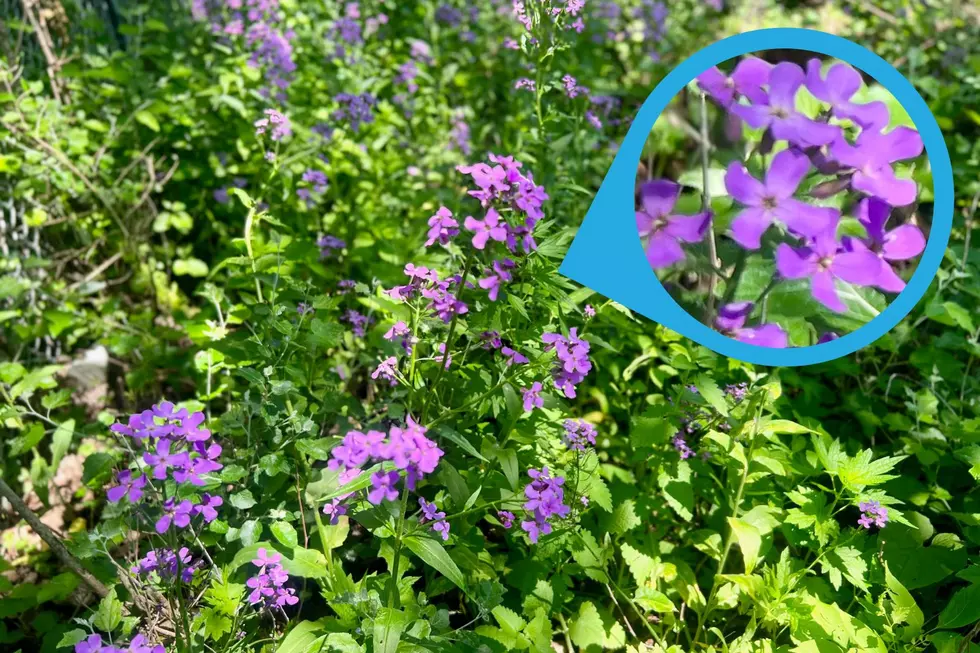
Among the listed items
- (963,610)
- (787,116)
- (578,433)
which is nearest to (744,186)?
(787,116)

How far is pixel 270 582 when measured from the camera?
5.27 ft

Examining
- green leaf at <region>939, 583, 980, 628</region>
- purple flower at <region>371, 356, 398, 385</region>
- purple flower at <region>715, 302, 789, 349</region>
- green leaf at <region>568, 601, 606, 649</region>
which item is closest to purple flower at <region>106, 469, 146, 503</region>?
purple flower at <region>371, 356, 398, 385</region>

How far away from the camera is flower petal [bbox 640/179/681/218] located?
159 centimetres

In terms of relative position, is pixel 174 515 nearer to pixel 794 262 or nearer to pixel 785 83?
pixel 794 262

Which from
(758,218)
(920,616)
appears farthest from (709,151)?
(920,616)

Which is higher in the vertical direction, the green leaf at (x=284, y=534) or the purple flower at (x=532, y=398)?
the purple flower at (x=532, y=398)

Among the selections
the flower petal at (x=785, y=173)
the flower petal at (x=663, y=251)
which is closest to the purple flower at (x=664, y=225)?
the flower petal at (x=663, y=251)

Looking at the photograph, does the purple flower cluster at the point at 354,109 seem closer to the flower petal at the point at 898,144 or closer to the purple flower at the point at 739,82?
the purple flower at the point at 739,82

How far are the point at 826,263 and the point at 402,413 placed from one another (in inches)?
38.4

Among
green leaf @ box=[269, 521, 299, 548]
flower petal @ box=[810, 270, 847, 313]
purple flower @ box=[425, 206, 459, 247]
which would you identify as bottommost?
green leaf @ box=[269, 521, 299, 548]

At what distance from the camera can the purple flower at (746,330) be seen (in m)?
1.62

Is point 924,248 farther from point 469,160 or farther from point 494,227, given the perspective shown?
point 469,160

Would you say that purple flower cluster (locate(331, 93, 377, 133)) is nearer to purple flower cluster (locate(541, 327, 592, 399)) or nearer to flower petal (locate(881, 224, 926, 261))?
purple flower cluster (locate(541, 327, 592, 399))

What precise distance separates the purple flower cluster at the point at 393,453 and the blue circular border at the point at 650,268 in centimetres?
57
